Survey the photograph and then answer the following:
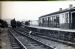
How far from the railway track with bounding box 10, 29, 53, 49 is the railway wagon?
249mm

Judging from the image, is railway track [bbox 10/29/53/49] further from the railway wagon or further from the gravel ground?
the railway wagon

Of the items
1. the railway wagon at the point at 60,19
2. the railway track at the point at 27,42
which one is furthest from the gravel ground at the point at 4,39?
the railway wagon at the point at 60,19

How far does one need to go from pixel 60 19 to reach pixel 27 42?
0.51 m

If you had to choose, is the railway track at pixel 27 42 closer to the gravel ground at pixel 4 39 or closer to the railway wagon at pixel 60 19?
the gravel ground at pixel 4 39

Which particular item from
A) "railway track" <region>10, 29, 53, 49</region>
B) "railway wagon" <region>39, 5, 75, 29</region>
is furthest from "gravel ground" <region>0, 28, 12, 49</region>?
"railway wagon" <region>39, 5, 75, 29</region>

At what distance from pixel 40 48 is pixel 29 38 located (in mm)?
193

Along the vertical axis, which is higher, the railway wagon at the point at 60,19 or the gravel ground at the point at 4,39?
the railway wagon at the point at 60,19

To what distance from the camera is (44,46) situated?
4.99 ft

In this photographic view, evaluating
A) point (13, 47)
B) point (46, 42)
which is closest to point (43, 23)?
point (46, 42)

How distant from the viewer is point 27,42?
155 centimetres

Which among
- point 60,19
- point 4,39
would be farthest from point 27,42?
point 60,19

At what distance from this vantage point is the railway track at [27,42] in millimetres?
1518

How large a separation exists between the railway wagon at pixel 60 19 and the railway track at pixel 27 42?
0.25 m

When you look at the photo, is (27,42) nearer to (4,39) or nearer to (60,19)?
(4,39)
